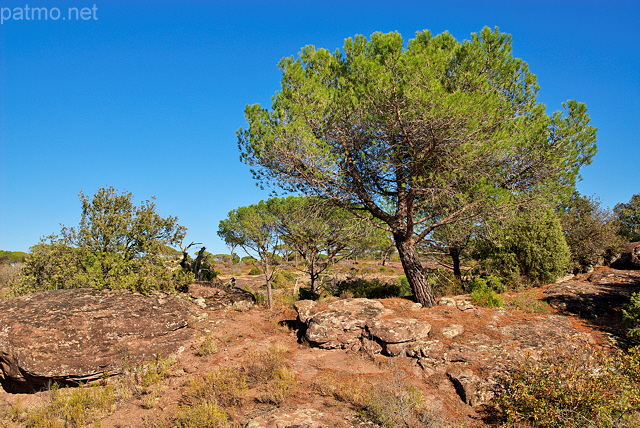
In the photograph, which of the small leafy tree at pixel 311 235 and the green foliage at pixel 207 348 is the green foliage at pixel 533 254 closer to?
the small leafy tree at pixel 311 235

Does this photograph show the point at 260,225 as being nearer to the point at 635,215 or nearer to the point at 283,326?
the point at 283,326

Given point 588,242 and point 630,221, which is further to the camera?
point 630,221

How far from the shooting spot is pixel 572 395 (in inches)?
230

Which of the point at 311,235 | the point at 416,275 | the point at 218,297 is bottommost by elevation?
the point at 218,297

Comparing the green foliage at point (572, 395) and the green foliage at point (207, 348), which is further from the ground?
the green foliage at point (207, 348)

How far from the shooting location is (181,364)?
964 cm

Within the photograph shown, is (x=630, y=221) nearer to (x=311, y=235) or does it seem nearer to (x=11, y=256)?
(x=311, y=235)

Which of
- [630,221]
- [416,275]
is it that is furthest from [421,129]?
[630,221]

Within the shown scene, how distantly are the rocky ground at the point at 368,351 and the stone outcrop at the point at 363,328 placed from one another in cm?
3

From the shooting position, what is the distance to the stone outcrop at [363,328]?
904cm

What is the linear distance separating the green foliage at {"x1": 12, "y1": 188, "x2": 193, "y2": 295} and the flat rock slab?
2.12m

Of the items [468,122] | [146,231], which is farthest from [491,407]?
[146,231]

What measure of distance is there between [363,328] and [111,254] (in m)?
10.6

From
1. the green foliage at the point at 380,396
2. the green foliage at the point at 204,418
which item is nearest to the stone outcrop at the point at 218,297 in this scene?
the green foliage at the point at 380,396
